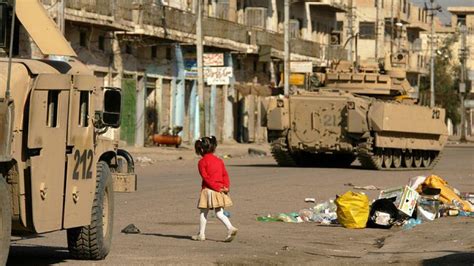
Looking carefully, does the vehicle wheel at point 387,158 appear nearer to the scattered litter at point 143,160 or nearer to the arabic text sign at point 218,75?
the scattered litter at point 143,160

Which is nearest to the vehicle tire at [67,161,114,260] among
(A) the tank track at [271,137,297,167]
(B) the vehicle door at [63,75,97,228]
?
(B) the vehicle door at [63,75,97,228]

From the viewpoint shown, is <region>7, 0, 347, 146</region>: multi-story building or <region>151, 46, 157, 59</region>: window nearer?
<region>7, 0, 347, 146</region>: multi-story building

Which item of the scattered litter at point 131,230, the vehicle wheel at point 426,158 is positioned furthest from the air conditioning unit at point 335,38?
the scattered litter at point 131,230

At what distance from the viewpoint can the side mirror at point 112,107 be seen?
1330cm

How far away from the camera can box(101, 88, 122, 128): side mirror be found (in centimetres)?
1330

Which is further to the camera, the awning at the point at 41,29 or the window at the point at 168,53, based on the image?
the window at the point at 168,53

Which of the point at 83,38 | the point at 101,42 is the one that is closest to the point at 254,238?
the point at 83,38

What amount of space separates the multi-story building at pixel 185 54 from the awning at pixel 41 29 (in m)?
29.1

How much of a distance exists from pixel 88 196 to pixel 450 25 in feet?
468

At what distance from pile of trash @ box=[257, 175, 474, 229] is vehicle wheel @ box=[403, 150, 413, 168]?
19.4 metres

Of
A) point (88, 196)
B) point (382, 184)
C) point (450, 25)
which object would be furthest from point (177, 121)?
point (450, 25)

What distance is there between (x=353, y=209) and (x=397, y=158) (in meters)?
21.9

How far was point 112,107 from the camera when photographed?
43.8 ft

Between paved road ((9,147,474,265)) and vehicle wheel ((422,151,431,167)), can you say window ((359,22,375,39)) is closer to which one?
vehicle wheel ((422,151,431,167))
